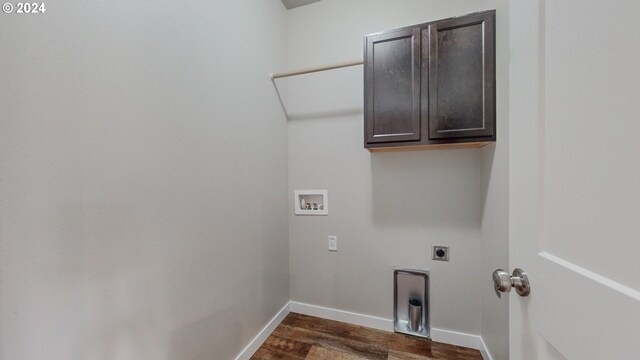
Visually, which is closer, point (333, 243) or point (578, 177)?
point (578, 177)

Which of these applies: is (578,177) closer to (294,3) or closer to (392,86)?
(392,86)

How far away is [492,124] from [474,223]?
28.4 inches

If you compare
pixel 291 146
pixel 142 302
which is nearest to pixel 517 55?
pixel 142 302

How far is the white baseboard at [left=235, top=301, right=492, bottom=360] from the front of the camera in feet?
5.12

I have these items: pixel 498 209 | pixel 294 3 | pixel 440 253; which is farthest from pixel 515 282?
pixel 294 3

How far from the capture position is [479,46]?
1.33 metres

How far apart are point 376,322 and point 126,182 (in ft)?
6.27

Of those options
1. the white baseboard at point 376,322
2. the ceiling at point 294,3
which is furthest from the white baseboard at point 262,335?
the ceiling at point 294,3

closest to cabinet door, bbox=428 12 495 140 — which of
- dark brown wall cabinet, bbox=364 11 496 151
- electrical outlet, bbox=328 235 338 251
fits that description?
dark brown wall cabinet, bbox=364 11 496 151

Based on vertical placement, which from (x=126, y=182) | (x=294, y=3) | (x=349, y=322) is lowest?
(x=349, y=322)

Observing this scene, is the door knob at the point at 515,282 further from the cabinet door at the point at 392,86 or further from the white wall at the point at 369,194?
the cabinet door at the point at 392,86

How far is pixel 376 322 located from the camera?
1.82m

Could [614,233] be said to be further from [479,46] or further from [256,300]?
[256,300]

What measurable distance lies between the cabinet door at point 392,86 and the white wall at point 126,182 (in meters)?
0.86
